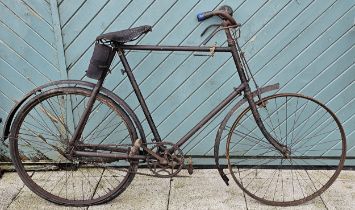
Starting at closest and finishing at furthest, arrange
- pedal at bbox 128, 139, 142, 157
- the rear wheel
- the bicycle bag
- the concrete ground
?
the bicycle bag < pedal at bbox 128, 139, 142, 157 < the concrete ground < the rear wheel

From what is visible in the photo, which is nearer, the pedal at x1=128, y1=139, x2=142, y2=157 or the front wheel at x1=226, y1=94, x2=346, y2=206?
the pedal at x1=128, y1=139, x2=142, y2=157

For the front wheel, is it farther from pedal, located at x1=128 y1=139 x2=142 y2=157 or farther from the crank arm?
pedal, located at x1=128 y1=139 x2=142 y2=157

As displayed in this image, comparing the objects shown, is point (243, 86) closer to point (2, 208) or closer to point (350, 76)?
point (350, 76)

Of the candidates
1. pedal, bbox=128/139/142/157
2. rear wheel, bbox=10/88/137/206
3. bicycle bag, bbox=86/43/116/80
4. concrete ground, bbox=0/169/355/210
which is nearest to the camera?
bicycle bag, bbox=86/43/116/80

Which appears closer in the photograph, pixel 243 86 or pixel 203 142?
pixel 243 86

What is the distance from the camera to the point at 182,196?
14.1 ft

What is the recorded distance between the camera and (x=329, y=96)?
14.7ft

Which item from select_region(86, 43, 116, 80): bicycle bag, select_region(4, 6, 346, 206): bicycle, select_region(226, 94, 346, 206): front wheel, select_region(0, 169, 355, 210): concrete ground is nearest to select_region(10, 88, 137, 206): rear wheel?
select_region(4, 6, 346, 206): bicycle

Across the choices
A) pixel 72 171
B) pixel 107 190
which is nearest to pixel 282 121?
pixel 107 190

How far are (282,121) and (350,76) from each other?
0.81 m

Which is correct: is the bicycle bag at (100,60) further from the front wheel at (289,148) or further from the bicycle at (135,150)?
the front wheel at (289,148)

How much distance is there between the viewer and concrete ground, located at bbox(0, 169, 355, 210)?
4.16 metres

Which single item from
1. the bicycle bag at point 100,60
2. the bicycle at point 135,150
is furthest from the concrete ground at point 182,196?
the bicycle bag at point 100,60

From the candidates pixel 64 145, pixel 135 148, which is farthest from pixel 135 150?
pixel 64 145
